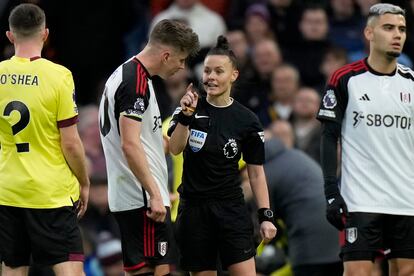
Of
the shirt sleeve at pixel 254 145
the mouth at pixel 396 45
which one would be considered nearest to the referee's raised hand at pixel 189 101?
the shirt sleeve at pixel 254 145

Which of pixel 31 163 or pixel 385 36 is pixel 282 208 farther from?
pixel 31 163

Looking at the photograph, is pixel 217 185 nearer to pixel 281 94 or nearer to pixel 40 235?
pixel 40 235

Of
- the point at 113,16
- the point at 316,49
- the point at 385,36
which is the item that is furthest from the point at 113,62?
the point at 385,36

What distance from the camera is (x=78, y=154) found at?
9281 mm

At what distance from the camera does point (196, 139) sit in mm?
9539

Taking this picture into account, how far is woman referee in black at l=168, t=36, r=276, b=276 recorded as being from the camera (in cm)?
954

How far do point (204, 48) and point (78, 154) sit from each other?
6985 millimetres

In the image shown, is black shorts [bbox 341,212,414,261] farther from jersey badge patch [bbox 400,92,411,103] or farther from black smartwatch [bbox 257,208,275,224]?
jersey badge patch [bbox 400,92,411,103]

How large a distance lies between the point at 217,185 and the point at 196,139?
0.40m

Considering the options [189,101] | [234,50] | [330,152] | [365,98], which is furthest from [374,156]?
[234,50]

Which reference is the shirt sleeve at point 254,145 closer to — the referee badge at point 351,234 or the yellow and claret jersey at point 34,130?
the referee badge at point 351,234

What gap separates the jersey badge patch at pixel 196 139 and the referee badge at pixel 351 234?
4.83 ft

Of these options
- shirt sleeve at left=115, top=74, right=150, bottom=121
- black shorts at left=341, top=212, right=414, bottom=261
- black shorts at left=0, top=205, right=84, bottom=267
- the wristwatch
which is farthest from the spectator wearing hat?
black shorts at left=0, top=205, right=84, bottom=267

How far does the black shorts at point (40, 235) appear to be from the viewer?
9281 mm
